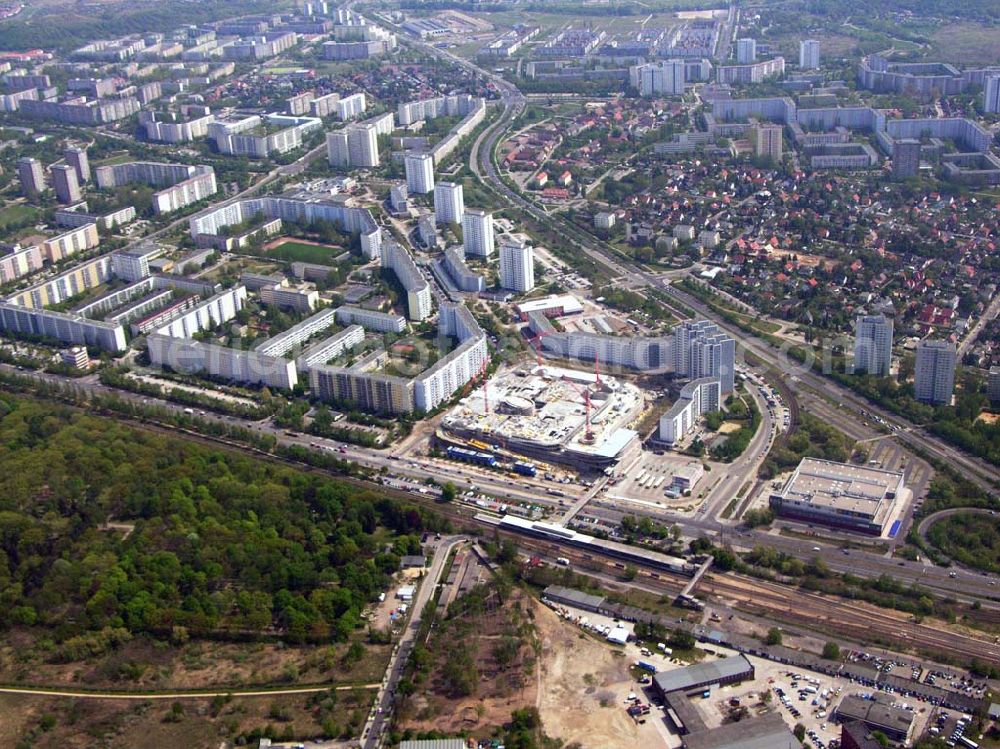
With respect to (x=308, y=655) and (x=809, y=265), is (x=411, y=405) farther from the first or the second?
(x=809, y=265)

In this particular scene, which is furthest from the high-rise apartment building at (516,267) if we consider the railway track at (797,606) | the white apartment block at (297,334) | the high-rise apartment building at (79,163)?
the high-rise apartment building at (79,163)

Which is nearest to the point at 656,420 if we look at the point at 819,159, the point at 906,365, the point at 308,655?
the point at 906,365

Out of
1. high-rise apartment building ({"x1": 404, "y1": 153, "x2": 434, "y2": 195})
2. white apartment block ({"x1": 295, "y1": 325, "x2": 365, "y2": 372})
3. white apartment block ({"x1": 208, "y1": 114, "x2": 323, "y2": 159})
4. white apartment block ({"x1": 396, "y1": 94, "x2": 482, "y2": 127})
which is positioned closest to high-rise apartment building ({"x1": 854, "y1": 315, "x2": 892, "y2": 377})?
A: white apartment block ({"x1": 295, "y1": 325, "x2": 365, "y2": 372})

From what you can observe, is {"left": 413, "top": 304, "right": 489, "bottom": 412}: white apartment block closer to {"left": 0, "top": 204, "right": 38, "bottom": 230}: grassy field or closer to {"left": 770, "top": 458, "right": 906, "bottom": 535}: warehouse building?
{"left": 770, "top": 458, "right": 906, "bottom": 535}: warehouse building

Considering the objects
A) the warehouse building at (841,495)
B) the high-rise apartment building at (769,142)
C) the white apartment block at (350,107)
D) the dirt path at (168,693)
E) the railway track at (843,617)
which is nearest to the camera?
the dirt path at (168,693)

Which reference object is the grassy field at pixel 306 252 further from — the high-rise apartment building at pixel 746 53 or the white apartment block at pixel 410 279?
the high-rise apartment building at pixel 746 53

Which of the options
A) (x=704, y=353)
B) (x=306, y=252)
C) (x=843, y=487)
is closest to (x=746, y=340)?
(x=704, y=353)
